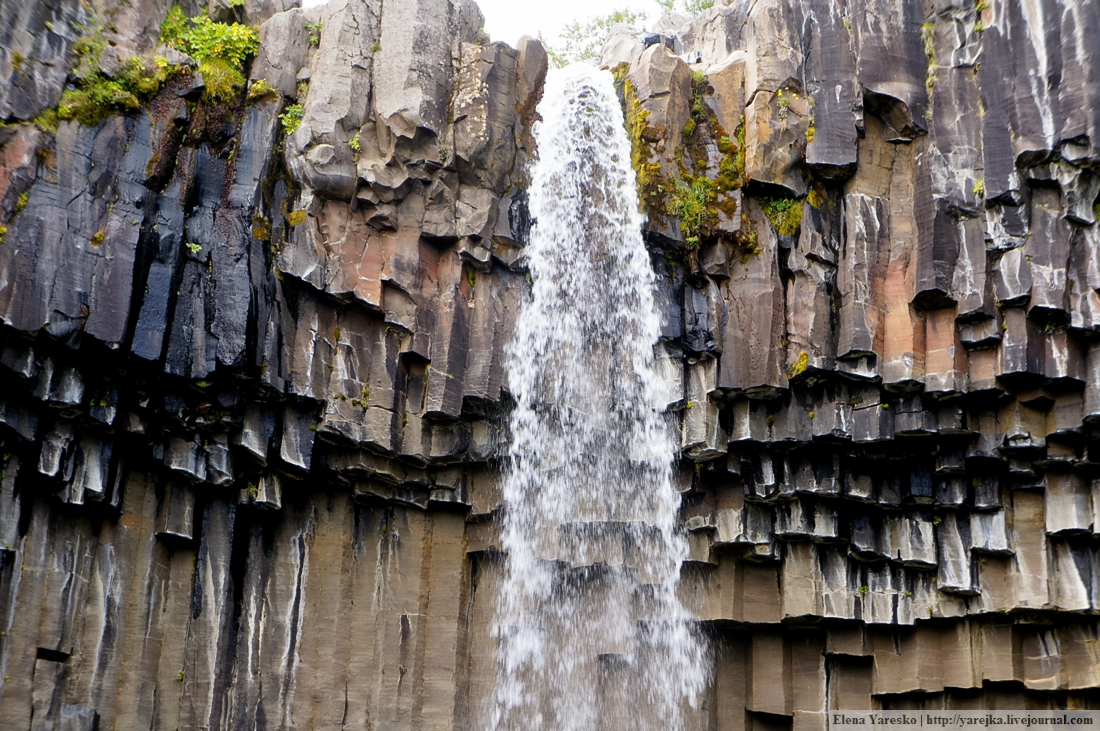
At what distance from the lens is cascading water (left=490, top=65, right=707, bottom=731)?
14.5 metres

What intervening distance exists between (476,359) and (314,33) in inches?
235

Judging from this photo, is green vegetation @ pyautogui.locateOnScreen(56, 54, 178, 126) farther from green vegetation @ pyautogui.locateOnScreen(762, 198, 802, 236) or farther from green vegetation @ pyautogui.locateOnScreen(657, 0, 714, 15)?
green vegetation @ pyautogui.locateOnScreen(657, 0, 714, 15)

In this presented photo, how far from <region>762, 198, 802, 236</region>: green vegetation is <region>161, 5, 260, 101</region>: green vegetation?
27.5 feet

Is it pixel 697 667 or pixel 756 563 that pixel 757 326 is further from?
pixel 697 667

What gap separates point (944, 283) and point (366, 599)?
9.81 meters

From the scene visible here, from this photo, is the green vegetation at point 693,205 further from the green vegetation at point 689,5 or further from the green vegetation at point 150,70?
the green vegetation at point 689,5

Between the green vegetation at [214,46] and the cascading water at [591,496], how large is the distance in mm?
4849

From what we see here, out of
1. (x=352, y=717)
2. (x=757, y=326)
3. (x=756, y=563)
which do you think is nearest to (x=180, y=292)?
(x=352, y=717)

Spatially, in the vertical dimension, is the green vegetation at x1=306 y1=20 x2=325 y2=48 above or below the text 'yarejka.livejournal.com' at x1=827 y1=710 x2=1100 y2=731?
above

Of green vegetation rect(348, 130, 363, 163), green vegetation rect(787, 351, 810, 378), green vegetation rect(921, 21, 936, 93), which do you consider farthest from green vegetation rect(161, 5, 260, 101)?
green vegetation rect(921, 21, 936, 93)

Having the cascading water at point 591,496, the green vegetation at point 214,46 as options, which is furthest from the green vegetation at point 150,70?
the cascading water at point 591,496

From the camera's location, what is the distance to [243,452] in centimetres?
1315

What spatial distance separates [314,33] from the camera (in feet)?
48.2

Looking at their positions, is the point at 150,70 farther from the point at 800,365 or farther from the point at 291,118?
the point at 800,365
